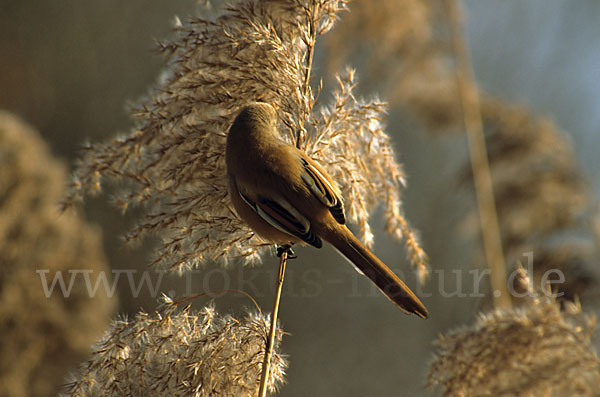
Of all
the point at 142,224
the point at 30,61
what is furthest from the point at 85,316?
the point at 30,61

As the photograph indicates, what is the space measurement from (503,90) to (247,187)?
3388mm

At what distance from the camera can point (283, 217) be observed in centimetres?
126

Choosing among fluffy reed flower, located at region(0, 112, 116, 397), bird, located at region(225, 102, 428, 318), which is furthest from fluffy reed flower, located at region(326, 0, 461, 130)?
fluffy reed flower, located at region(0, 112, 116, 397)

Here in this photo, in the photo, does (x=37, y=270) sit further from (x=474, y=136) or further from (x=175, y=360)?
(x=474, y=136)

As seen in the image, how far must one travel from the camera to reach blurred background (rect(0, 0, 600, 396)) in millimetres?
2160

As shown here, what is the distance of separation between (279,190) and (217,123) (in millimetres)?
262

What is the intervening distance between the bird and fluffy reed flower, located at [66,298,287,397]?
0.24m

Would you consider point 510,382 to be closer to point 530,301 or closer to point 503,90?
point 530,301

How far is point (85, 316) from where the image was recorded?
84.3 inches

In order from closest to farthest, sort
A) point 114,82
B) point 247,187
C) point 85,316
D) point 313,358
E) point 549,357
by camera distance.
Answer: point 549,357 < point 247,187 < point 85,316 < point 114,82 < point 313,358

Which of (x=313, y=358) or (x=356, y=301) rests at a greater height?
(x=356, y=301)

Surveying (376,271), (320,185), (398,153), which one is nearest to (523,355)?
(376,271)

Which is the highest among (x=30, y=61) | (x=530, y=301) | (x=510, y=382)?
(x=30, y=61)

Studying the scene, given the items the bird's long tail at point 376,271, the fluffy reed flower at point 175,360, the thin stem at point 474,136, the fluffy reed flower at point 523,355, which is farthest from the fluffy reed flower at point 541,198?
the fluffy reed flower at point 175,360
